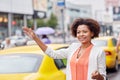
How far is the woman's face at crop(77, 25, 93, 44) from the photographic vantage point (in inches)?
153

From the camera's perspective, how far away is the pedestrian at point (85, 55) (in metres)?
3.73

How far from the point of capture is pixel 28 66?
6.66 meters

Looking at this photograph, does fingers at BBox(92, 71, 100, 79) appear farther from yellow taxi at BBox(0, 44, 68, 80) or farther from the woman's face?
yellow taxi at BBox(0, 44, 68, 80)

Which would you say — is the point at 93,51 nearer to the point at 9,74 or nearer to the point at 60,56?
the point at 60,56

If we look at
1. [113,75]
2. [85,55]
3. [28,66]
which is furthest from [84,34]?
[113,75]

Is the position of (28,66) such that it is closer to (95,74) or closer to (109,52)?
(95,74)

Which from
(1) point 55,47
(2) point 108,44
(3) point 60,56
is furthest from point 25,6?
(3) point 60,56

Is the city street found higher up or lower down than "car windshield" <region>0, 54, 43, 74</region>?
lower down

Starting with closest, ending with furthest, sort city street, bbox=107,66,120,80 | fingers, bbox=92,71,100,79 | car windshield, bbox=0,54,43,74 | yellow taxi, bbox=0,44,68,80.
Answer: fingers, bbox=92,71,100,79 → yellow taxi, bbox=0,44,68,80 → car windshield, bbox=0,54,43,74 → city street, bbox=107,66,120,80

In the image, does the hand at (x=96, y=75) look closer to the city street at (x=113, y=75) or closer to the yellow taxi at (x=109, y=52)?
the city street at (x=113, y=75)

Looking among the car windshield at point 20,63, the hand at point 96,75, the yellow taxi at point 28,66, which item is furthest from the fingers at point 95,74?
the car windshield at point 20,63

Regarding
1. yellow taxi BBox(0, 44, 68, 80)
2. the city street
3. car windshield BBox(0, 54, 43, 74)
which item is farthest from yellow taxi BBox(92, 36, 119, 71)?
car windshield BBox(0, 54, 43, 74)

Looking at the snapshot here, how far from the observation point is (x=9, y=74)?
6.33m

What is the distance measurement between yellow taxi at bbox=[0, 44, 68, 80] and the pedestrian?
2278 millimetres
